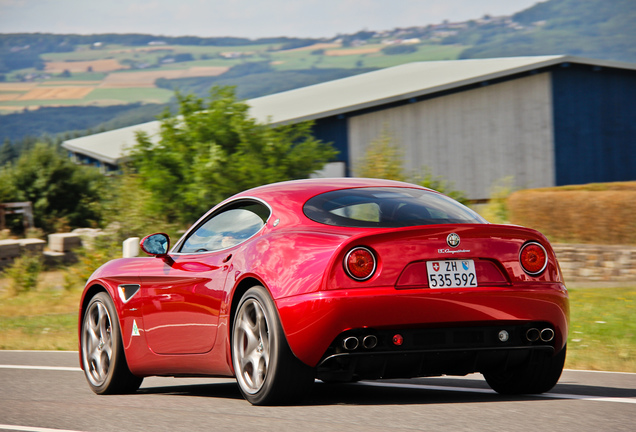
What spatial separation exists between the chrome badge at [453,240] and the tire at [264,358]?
106 centimetres

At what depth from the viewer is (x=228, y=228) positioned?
20.6 ft

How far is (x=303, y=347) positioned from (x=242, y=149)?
14.0 metres

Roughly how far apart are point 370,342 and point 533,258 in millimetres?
1127

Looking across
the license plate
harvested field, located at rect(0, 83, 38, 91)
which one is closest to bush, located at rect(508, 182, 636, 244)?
the license plate

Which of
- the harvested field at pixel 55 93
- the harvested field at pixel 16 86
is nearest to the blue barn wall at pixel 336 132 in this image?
the harvested field at pixel 55 93

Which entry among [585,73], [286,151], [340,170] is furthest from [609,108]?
[286,151]

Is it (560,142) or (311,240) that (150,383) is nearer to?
(311,240)

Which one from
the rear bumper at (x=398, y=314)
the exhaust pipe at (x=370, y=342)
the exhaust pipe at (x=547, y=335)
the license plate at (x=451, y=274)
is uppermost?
the license plate at (x=451, y=274)

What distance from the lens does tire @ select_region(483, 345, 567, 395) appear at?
5.84m

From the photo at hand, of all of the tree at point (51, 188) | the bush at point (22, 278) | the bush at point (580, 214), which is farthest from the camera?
the tree at point (51, 188)

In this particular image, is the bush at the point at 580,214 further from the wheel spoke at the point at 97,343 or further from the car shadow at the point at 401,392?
the wheel spoke at the point at 97,343

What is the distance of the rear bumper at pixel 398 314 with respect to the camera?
508 cm

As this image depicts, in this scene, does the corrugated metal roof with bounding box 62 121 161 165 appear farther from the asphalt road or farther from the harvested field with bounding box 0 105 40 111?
the harvested field with bounding box 0 105 40 111

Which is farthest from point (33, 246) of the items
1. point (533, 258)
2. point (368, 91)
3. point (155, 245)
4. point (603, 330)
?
point (533, 258)
